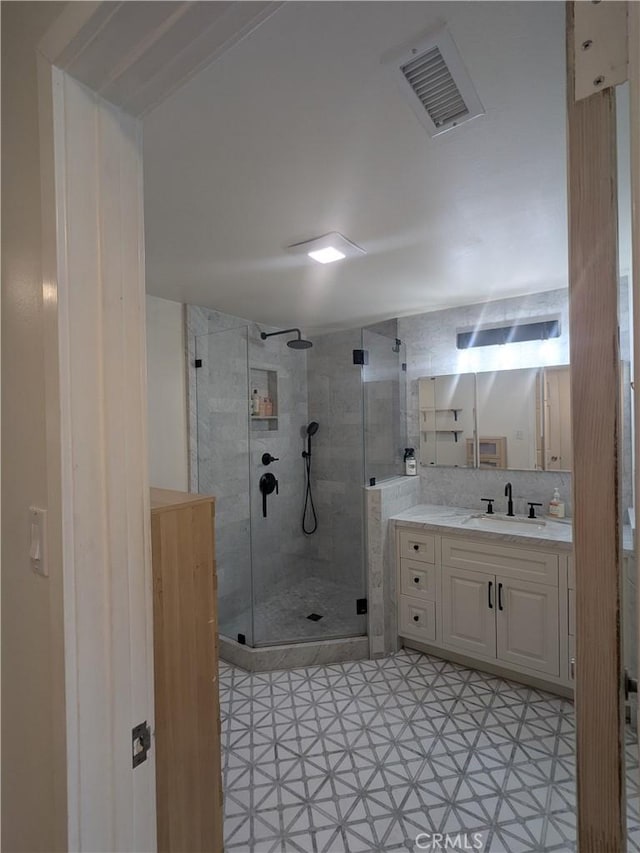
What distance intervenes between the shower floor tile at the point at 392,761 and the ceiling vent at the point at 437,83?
2.34 m

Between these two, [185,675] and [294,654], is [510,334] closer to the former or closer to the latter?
[294,654]

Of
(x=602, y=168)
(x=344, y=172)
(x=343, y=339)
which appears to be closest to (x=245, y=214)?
(x=344, y=172)

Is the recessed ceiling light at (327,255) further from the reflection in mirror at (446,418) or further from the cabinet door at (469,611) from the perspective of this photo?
Answer: the cabinet door at (469,611)

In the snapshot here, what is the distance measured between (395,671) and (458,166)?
103 inches

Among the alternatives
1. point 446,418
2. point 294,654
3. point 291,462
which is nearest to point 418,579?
point 294,654

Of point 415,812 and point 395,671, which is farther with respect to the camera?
point 395,671

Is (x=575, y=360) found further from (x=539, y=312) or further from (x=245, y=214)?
(x=539, y=312)

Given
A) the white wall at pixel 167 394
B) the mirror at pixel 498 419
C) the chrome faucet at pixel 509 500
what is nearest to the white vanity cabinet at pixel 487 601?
the chrome faucet at pixel 509 500

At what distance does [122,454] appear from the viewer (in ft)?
2.19

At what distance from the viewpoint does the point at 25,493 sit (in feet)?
2.29

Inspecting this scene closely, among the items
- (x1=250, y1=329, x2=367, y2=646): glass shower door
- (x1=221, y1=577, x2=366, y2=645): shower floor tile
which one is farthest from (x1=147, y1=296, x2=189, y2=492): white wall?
(x1=221, y1=577, x2=366, y2=645): shower floor tile

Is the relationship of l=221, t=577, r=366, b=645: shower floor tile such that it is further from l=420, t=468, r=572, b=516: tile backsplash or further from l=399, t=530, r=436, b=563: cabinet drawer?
l=420, t=468, r=572, b=516: tile backsplash

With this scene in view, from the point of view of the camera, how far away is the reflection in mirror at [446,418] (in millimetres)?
2965

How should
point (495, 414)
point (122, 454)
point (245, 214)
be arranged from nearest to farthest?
point (122, 454) → point (245, 214) → point (495, 414)
